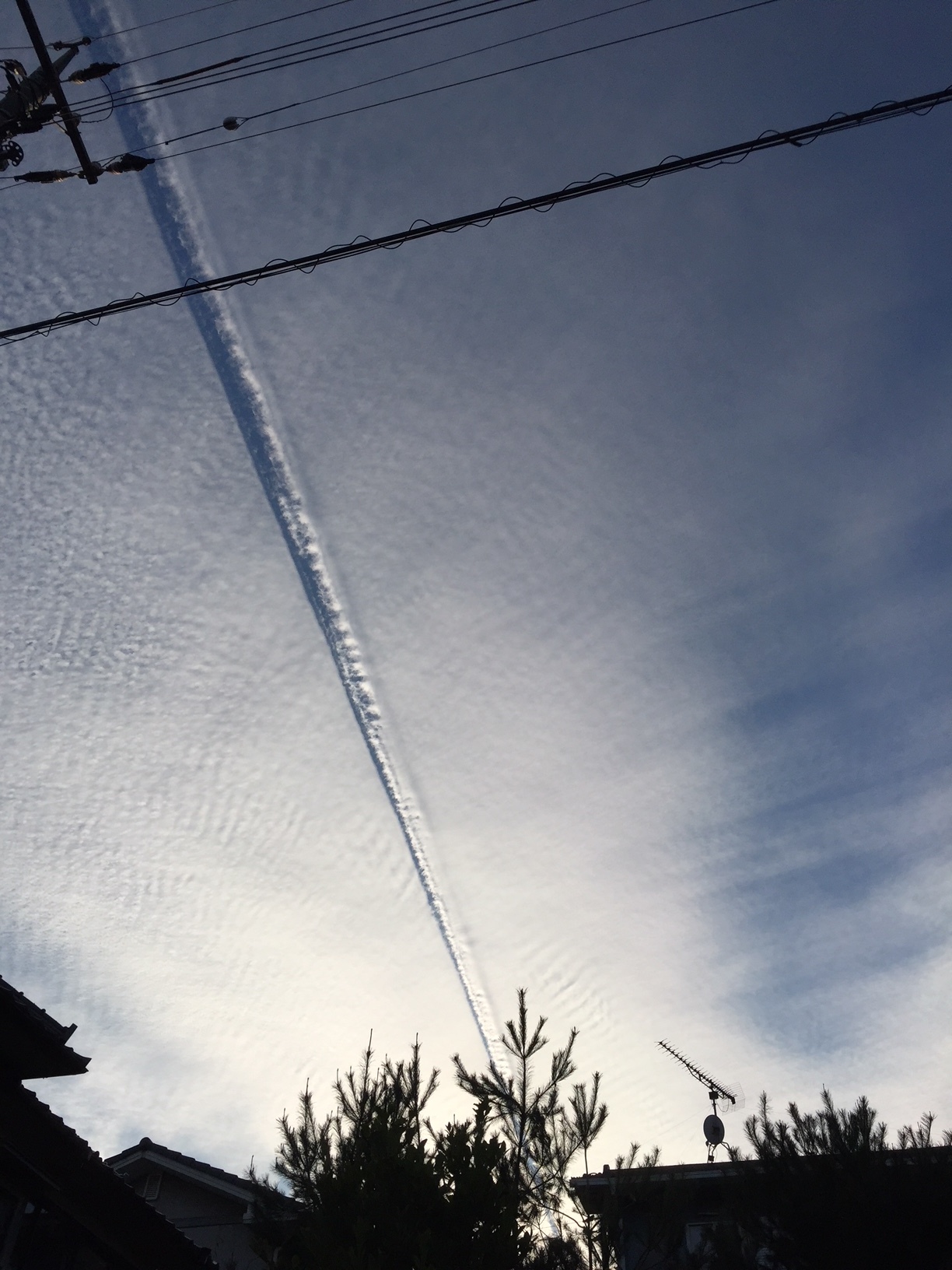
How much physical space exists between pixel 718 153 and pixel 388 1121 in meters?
10.8

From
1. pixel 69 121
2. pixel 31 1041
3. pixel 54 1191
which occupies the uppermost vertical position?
pixel 69 121

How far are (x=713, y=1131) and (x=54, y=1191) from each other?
12.2m

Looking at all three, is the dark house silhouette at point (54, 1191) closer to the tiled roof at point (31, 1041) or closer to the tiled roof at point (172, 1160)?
the tiled roof at point (31, 1041)

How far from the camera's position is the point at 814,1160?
11.0 meters

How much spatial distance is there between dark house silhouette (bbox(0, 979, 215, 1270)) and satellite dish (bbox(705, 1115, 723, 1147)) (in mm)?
9862

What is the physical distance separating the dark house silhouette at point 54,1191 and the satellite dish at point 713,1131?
9862 mm

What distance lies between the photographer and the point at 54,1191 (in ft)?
28.4

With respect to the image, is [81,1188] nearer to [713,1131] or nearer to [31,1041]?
[31,1041]

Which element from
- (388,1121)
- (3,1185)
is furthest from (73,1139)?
(388,1121)

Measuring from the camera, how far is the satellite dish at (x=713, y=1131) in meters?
16.0

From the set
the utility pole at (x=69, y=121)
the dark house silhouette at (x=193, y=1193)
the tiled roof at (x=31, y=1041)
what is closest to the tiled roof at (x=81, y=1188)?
the tiled roof at (x=31, y=1041)

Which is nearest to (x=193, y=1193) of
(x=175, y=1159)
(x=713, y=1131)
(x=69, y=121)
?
(x=175, y=1159)

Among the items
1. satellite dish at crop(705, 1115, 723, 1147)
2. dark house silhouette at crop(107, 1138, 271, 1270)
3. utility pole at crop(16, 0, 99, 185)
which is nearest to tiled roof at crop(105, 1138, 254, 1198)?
dark house silhouette at crop(107, 1138, 271, 1270)

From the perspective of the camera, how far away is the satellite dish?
1605 centimetres
